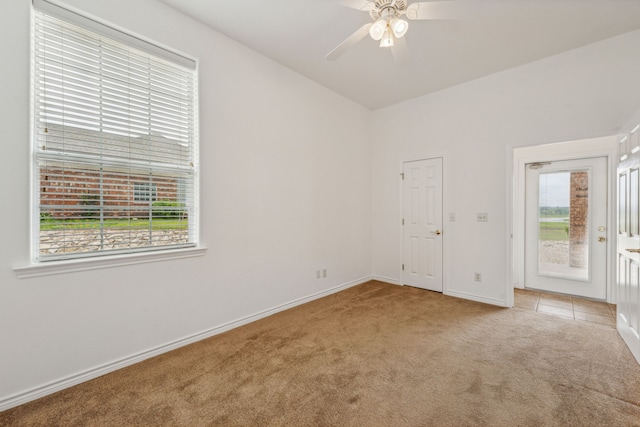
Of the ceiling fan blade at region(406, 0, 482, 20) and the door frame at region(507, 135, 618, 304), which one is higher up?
the ceiling fan blade at region(406, 0, 482, 20)

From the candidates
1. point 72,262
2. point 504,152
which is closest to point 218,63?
point 72,262

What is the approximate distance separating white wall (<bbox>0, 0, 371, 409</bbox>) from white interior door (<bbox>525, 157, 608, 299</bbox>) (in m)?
2.60

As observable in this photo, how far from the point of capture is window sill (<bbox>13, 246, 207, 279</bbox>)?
1808 mm

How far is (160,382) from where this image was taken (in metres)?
2.01

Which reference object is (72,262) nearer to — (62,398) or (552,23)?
(62,398)

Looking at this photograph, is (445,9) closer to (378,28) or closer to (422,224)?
(378,28)

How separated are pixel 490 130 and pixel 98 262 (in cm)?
452

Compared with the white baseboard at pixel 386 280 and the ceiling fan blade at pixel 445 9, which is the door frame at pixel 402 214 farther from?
the ceiling fan blade at pixel 445 9

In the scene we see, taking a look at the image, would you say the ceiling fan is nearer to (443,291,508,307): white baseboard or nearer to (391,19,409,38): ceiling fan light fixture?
(391,19,409,38): ceiling fan light fixture

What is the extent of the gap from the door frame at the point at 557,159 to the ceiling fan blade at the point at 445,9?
7.64 feet

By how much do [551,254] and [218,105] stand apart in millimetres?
5048

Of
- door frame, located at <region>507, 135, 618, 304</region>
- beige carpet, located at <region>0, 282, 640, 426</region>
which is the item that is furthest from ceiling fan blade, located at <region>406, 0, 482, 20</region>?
beige carpet, located at <region>0, 282, 640, 426</region>

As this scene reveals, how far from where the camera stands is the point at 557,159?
13.0ft

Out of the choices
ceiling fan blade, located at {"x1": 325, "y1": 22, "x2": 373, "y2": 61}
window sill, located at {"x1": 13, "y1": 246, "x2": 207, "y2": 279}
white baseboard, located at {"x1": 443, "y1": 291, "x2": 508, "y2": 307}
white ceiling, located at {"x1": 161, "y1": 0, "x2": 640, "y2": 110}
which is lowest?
white baseboard, located at {"x1": 443, "y1": 291, "x2": 508, "y2": 307}
